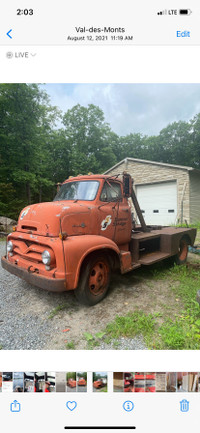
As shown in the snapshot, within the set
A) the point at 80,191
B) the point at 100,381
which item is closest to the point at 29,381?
the point at 100,381

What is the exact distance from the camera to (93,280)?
3.25 meters

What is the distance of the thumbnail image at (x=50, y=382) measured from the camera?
1.51 metres

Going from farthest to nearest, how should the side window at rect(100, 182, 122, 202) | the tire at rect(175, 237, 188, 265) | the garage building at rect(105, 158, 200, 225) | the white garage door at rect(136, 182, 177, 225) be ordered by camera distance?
the white garage door at rect(136, 182, 177, 225), the garage building at rect(105, 158, 200, 225), the tire at rect(175, 237, 188, 265), the side window at rect(100, 182, 122, 202)

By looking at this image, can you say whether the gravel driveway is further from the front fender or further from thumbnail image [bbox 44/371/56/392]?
thumbnail image [bbox 44/371/56/392]

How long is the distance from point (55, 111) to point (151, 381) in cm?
2880

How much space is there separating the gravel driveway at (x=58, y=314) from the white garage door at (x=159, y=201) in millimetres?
9637

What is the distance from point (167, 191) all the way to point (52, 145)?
54.9 ft

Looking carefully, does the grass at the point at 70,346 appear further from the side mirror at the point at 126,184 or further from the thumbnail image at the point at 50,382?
the side mirror at the point at 126,184

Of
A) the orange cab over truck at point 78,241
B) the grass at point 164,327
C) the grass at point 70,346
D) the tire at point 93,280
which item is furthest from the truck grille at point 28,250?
the grass at point 164,327

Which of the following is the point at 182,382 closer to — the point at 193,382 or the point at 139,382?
the point at 193,382

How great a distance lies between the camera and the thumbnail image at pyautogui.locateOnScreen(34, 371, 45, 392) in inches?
59.2
